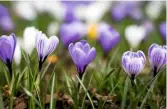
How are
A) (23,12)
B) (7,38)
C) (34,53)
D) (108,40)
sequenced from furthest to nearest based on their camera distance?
(23,12)
(108,40)
(34,53)
(7,38)

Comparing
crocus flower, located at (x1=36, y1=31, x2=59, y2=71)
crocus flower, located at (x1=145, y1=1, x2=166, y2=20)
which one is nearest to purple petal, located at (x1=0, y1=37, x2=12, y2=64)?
crocus flower, located at (x1=36, y1=31, x2=59, y2=71)

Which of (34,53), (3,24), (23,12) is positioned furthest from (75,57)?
(23,12)

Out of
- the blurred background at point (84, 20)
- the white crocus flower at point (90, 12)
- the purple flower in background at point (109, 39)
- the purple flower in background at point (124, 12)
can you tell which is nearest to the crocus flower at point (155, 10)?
the blurred background at point (84, 20)

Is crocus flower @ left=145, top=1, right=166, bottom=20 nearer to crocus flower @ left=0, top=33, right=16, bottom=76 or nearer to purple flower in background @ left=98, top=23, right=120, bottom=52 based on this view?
purple flower in background @ left=98, top=23, right=120, bottom=52

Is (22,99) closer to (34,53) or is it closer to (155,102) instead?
(34,53)

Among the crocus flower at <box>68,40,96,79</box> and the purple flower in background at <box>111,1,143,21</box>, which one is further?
the purple flower in background at <box>111,1,143,21</box>

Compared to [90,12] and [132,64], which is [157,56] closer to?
[132,64]

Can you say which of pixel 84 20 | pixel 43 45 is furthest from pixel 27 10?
pixel 43 45
